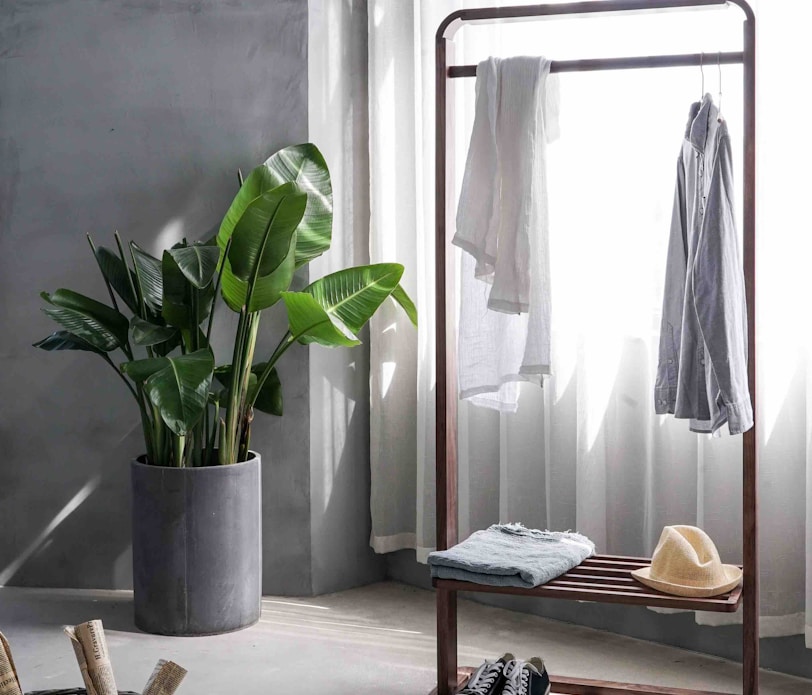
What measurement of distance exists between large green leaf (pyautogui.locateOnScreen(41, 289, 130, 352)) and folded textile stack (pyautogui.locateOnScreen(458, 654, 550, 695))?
4.62ft

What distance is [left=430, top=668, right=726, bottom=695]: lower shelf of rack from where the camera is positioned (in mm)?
2324

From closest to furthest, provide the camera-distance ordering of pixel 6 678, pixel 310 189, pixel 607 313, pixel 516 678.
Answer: pixel 6 678 → pixel 516 678 → pixel 607 313 → pixel 310 189

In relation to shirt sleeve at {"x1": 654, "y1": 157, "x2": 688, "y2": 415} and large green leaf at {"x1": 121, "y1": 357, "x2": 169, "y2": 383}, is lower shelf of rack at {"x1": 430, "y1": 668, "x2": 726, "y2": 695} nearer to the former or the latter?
shirt sleeve at {"x1": 654, "y1": 157, "x2": 688, "y2": 415}

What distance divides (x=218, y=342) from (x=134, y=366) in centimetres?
68

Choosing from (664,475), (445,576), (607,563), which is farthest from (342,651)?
(664,475)

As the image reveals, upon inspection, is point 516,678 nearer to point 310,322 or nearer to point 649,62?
point 310,322

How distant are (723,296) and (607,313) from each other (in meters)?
0.76

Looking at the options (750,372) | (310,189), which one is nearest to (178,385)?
(310,189)

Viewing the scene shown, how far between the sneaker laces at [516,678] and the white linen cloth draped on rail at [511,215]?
62cm

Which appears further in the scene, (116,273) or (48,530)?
(48,530)

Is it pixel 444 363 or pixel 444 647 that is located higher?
pixel 444 363

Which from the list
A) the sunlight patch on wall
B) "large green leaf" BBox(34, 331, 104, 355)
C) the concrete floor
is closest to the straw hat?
the concrete floor

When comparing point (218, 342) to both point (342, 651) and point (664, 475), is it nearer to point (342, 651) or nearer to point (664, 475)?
point (342, 651)

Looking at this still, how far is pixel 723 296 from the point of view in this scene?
209 cm
